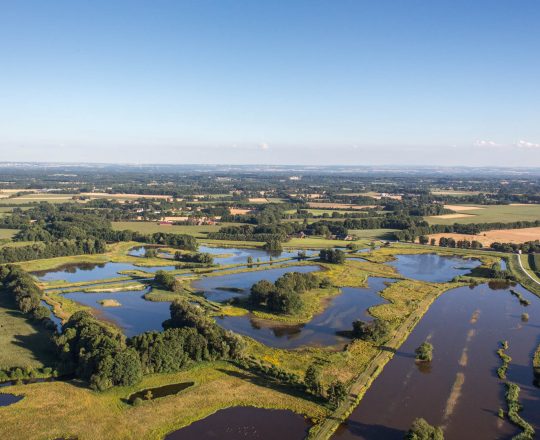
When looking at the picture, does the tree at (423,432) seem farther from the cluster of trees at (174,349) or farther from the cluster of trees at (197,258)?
the cluster of trees at (197,258)

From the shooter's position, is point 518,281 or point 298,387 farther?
point 518,281

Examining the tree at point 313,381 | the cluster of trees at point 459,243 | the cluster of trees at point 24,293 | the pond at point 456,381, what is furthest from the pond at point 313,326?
the cluster of trees at point 459,243

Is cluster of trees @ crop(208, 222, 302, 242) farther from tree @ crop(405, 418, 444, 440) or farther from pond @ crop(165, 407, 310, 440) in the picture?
tree @ crop(405, 418, 444, 440)

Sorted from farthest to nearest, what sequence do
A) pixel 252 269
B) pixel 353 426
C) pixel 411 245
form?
pixel 411 245
pixel 252 269
pixel 353 426

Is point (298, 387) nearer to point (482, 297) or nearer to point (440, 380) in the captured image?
point (440, 380)

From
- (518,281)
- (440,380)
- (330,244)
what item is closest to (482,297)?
(518,281)

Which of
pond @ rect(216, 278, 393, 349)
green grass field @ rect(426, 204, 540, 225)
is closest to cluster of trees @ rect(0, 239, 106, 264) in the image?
pond @ rect(216, 278, 393, 349)
